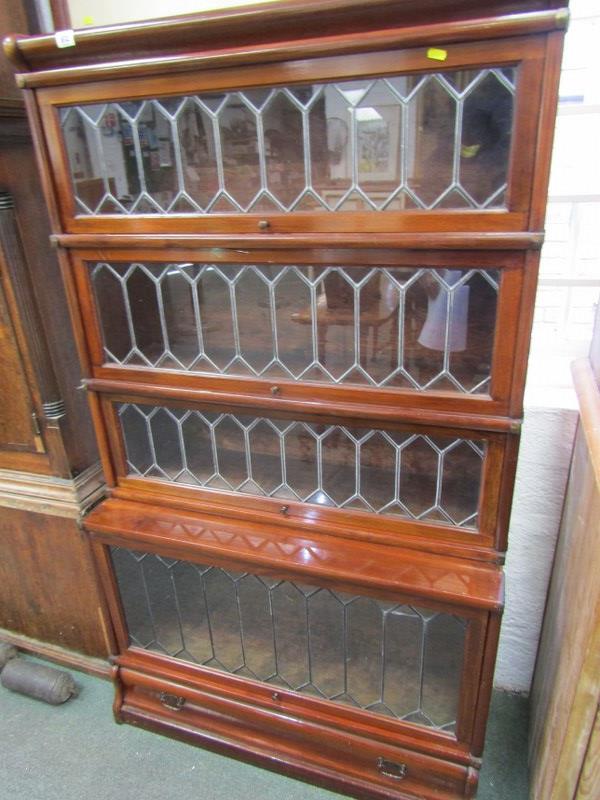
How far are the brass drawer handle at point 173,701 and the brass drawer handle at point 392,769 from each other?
504mm

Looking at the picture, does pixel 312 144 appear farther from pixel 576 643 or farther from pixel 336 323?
pixel 576 643

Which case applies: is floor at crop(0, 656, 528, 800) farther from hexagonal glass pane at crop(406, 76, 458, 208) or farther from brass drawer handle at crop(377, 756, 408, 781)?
hexagonal glass pane at crop(406, 76, 458, 208)

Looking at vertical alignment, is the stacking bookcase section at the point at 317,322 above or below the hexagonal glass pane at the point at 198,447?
Answer: above

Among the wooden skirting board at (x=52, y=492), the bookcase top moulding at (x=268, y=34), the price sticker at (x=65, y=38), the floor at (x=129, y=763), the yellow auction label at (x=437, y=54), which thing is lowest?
the floor at (x=129, y=763)

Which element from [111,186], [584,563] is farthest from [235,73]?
[584,563]

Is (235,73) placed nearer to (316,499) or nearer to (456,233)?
(456,233)

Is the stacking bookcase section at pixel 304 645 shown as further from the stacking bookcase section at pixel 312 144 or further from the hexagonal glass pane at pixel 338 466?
the stacking bookcase section at pixel 312 144

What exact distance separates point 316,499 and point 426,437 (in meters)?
0.27

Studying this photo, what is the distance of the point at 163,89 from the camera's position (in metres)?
0.98

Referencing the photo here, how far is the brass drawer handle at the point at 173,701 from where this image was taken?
145 cm

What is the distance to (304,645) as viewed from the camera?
1330mm

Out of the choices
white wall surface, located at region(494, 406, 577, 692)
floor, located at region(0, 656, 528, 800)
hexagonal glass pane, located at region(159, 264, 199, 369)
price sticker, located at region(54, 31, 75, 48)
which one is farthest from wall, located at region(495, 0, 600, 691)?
price sticker, located at region(54, 31, 75, 48)

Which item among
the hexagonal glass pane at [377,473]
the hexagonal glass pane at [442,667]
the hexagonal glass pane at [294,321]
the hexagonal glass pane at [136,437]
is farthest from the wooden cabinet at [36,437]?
the hexagonal glass pane at [442,667]

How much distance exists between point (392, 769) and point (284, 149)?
50.5 inches
